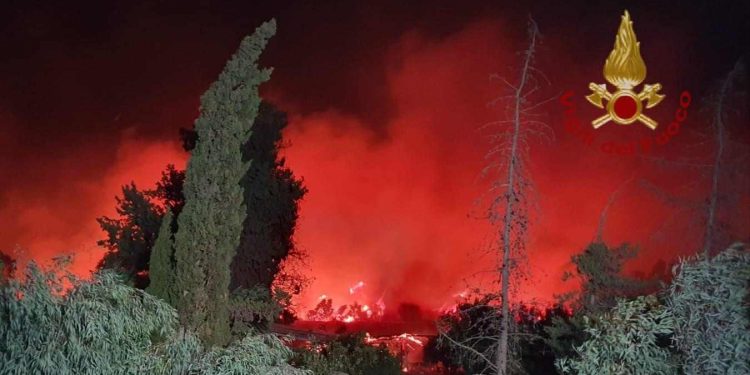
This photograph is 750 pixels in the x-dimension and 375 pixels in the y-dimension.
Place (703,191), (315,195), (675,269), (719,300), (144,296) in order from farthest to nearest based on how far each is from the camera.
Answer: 1. (315,195)
2. (703,191)
3. (144,296)
4. (675,269)
5. (719,300)

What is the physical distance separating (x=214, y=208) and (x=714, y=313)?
34.2 ft

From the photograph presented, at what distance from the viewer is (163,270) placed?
17531 mm

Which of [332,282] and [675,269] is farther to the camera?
[332,282]

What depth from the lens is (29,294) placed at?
40.2ft

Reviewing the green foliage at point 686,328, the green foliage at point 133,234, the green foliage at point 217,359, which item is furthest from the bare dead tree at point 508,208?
the green foliage at point 133,234

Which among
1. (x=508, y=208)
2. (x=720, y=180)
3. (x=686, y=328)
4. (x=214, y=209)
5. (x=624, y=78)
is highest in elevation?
(x=624, y=78)

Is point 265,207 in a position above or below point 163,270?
above

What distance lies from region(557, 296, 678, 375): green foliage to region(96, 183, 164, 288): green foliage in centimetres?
1426

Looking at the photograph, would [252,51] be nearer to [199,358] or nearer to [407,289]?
[199,358]

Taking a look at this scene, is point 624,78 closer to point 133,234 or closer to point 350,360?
point 350,360

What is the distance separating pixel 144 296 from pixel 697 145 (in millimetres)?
19324

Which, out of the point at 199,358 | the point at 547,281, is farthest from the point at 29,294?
the point at 547,281

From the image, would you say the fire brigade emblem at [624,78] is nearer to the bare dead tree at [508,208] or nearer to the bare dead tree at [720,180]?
the bare dead tree at [720,180]

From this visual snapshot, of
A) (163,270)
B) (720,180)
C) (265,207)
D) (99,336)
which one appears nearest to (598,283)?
(720,180)
